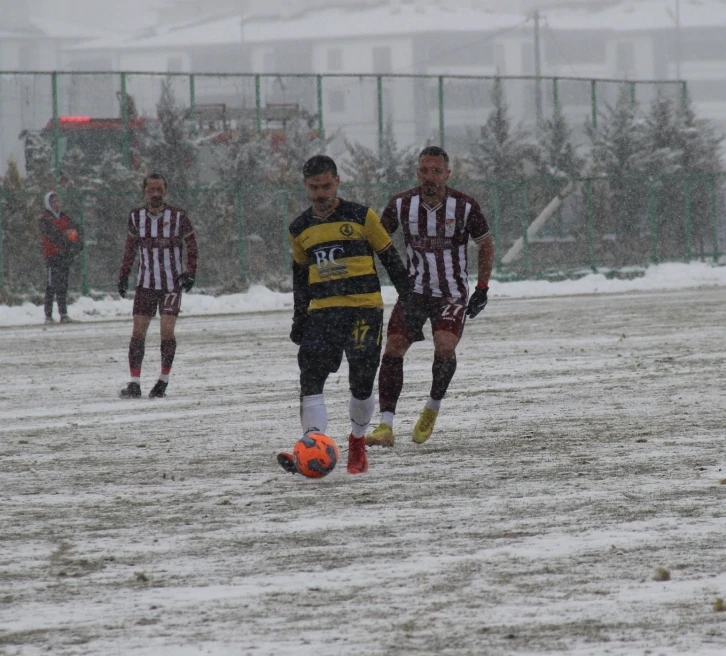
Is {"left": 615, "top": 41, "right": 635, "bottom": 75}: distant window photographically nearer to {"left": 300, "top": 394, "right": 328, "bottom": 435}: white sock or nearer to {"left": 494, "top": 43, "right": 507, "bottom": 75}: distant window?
{"left": 494, "top": 43, "right": 507, "bottom": 75}: distant window

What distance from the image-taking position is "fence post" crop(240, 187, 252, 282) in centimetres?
2870

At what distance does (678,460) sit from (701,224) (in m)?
27.6

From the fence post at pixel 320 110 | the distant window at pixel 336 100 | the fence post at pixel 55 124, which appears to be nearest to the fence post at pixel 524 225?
the fence post at pixel 320 110

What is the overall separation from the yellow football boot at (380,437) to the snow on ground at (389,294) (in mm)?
15725

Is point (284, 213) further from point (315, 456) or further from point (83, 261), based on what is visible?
point (315, 456)

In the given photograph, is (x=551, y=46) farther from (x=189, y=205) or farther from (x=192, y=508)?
(x=192, y=508)

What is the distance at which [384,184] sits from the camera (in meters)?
30.4

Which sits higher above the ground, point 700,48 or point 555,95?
point 700,48

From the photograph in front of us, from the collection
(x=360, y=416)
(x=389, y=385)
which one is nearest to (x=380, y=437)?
(x=389, y=385)

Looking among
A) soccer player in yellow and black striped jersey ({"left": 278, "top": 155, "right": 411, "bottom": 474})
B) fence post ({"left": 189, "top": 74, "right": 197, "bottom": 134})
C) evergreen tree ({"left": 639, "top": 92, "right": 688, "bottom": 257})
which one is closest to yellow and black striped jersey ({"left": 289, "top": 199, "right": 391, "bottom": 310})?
soccer player in yellow and black striped jersey ({"left": 278, "top": 155, "right": 411, "bottom": 474})

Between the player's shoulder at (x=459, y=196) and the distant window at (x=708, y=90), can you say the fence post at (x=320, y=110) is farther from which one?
the distant window at (x=708, y=90)

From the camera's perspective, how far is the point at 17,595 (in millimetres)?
5008

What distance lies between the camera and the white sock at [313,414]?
752cm

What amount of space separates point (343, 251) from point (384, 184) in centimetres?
2296
